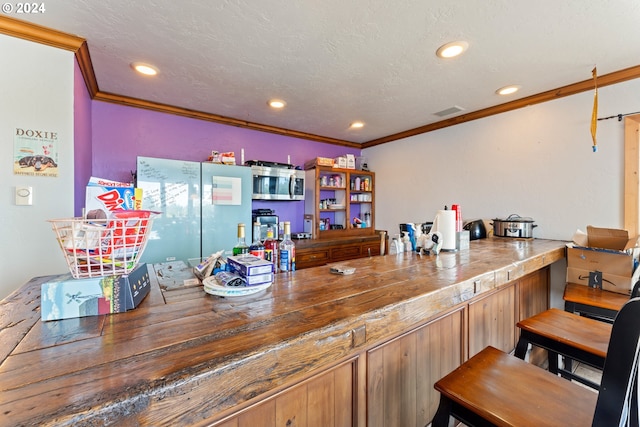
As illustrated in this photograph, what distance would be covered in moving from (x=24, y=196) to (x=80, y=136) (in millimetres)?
619

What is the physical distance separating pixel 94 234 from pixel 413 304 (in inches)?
40.8

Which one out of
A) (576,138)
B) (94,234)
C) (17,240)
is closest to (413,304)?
(94,234)

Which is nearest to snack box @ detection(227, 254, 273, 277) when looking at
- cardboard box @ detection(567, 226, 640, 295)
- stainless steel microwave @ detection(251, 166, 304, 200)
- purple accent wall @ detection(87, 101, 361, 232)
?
purple accent wall @ detection(87, 101, 361, 232)

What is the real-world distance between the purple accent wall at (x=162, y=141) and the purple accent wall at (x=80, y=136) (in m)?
0.13

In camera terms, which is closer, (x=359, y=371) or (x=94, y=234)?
(x=94, y=234)

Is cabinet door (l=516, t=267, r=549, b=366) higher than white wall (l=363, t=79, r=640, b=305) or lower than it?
lower

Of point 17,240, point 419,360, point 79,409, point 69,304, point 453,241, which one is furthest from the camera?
point 453,241

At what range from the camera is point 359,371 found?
0.97 m

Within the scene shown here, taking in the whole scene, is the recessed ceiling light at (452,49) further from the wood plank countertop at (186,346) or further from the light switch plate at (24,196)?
the light switch plate at (24,196)

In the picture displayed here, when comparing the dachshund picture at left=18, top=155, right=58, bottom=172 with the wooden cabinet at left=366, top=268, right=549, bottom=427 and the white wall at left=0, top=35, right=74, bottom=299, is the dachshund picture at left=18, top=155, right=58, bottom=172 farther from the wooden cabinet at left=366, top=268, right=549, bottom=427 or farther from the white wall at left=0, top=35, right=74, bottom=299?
the wooden cabinet at left=366, top=268, right=549, bottom=427

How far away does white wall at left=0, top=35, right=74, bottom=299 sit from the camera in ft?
5.28

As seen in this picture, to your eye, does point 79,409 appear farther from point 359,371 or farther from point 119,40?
point 119,40

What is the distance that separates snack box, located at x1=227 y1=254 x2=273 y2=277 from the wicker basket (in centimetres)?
32

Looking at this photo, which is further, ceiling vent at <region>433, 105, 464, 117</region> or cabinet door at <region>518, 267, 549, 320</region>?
ceiling vent at <region>433, 105, 464, 117</region>
